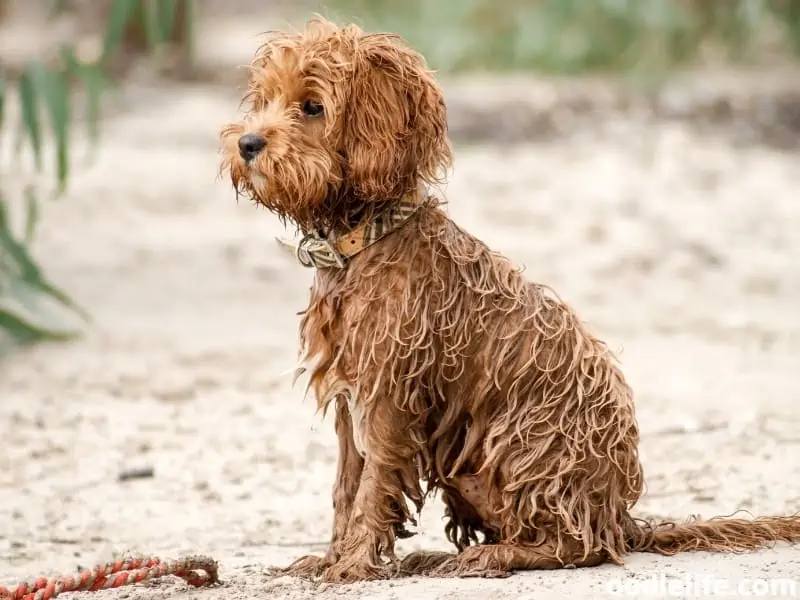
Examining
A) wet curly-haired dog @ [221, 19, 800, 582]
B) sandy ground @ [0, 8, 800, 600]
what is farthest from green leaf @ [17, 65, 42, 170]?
wet curly-haired dog @ [221, 19, 800, 582]

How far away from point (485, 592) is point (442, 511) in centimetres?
196

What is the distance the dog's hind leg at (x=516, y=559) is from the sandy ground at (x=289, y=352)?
0.08m

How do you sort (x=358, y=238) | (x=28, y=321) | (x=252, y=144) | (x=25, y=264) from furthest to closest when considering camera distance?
1. (x=28, y=321)
2. (x=25, y=264)
3. (x=358, y=238)
4. (x=252, y=144)

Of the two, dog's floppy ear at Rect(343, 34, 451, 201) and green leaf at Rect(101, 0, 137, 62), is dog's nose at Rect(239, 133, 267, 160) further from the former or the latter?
green leaf at Rect(101, 0, 137, 62)

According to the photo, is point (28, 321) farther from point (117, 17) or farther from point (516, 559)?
Result: point (516, 559)

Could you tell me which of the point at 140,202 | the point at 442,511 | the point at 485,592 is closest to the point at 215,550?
the point at 442,511

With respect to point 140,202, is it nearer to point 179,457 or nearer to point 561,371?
point 179,457

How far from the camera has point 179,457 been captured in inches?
272

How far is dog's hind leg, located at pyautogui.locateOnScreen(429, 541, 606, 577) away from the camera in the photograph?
457 centimetres

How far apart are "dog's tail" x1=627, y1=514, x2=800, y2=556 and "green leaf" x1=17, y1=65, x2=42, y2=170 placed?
5.10 m

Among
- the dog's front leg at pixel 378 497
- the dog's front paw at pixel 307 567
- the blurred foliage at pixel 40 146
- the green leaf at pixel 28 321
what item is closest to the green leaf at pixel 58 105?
the blurred foliage at pixel 40 146

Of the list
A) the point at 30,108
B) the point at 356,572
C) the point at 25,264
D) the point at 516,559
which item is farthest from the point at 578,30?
the point at 356,572

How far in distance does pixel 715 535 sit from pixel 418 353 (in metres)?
1.21

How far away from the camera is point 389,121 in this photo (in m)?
4.41
